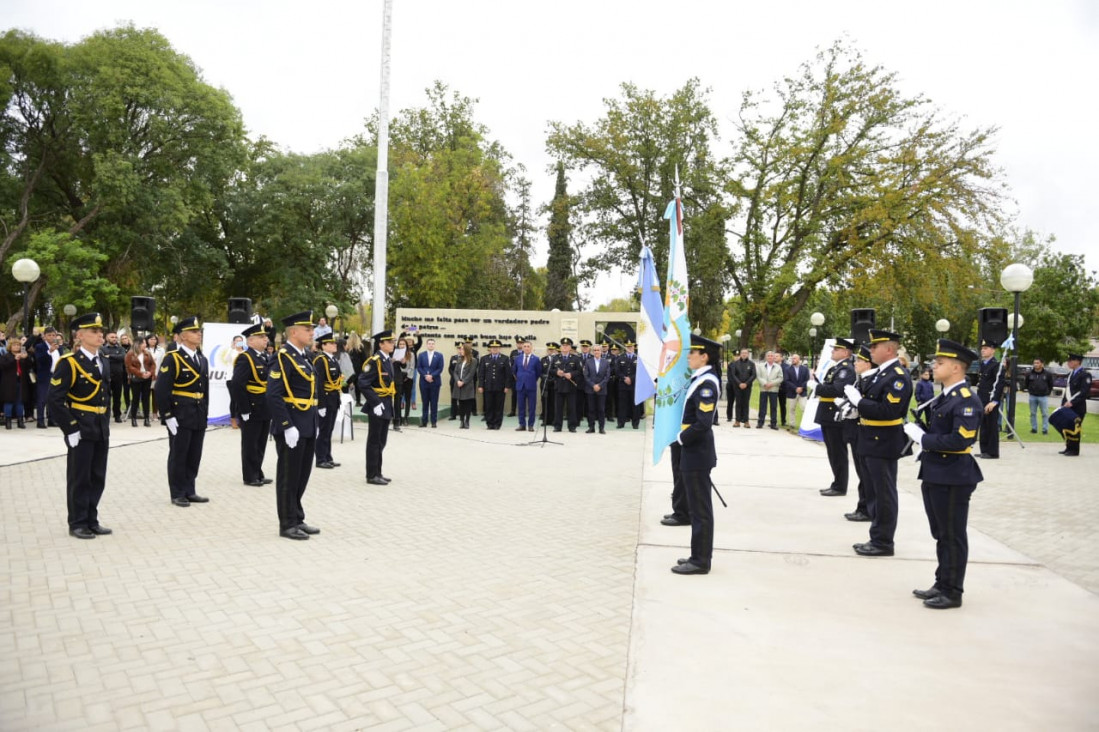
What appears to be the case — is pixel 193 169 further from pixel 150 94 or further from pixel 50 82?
pixel 50 82

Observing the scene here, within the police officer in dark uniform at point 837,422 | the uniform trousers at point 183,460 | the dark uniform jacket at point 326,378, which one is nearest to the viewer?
the uniform trousers at point 183,460

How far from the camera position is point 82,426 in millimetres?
6531

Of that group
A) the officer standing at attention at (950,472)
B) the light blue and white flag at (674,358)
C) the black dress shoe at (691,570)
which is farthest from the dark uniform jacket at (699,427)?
the officer standing at attention at (950,472)

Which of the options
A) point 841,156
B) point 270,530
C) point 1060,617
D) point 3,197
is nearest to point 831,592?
point 1060,617

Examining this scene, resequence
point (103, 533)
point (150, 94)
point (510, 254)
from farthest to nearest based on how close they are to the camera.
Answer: point (510, 254), point (150, 94), point (103, 533)

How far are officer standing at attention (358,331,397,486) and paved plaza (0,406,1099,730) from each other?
28.1 inches

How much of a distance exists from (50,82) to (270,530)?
33.2m

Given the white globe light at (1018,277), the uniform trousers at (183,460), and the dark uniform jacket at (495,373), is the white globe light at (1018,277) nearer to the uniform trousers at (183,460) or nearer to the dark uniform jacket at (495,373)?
the dark uniform jacket at (495,373)

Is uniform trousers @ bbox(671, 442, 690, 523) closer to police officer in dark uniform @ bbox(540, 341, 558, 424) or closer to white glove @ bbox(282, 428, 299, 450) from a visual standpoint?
white glove @ bbox(282, 428, 299, 450)

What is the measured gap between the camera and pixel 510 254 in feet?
174

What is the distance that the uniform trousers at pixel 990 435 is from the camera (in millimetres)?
12914

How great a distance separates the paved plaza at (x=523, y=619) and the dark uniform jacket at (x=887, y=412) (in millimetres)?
952

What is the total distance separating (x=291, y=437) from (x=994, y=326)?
41.5ft

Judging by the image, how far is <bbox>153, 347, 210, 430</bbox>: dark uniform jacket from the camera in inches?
314
